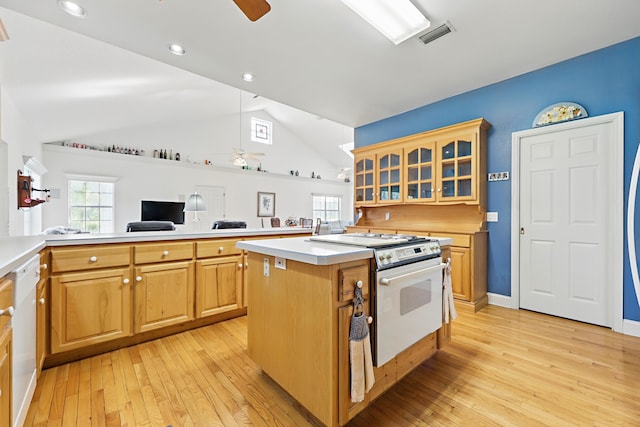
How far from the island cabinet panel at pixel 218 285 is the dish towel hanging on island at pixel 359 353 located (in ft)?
5.56

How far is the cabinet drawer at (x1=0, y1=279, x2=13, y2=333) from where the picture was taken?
102cm

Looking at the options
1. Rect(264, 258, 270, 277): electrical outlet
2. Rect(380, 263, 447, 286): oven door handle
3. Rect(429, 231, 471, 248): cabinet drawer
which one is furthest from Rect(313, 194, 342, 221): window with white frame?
Rect(264, 258, 270, 277): electrical outlet

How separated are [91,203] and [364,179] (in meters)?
5.85

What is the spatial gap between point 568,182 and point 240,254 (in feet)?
11.1

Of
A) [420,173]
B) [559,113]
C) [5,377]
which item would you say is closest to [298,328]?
[5,377]

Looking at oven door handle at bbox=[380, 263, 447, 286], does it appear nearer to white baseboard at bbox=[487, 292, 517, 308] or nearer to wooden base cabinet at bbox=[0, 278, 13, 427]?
wooden base cabinet at bbox=[0, 278, 13, 427]

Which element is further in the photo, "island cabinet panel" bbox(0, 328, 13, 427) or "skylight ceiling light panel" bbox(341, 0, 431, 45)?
"skylight ceiling light panel" bbox(341, 0, 431, 45)

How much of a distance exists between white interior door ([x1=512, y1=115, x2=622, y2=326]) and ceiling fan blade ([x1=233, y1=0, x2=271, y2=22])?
3.04 m

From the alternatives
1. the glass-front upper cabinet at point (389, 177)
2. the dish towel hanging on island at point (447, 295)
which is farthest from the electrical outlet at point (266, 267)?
the glass-front upper cabinet at point (389, 177)

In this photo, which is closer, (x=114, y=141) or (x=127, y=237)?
(x=127, y=237)

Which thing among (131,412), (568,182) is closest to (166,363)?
(131,412)

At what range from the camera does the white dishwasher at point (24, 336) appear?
3.86 ft

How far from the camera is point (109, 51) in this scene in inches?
125

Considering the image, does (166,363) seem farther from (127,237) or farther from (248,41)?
(248,41)
